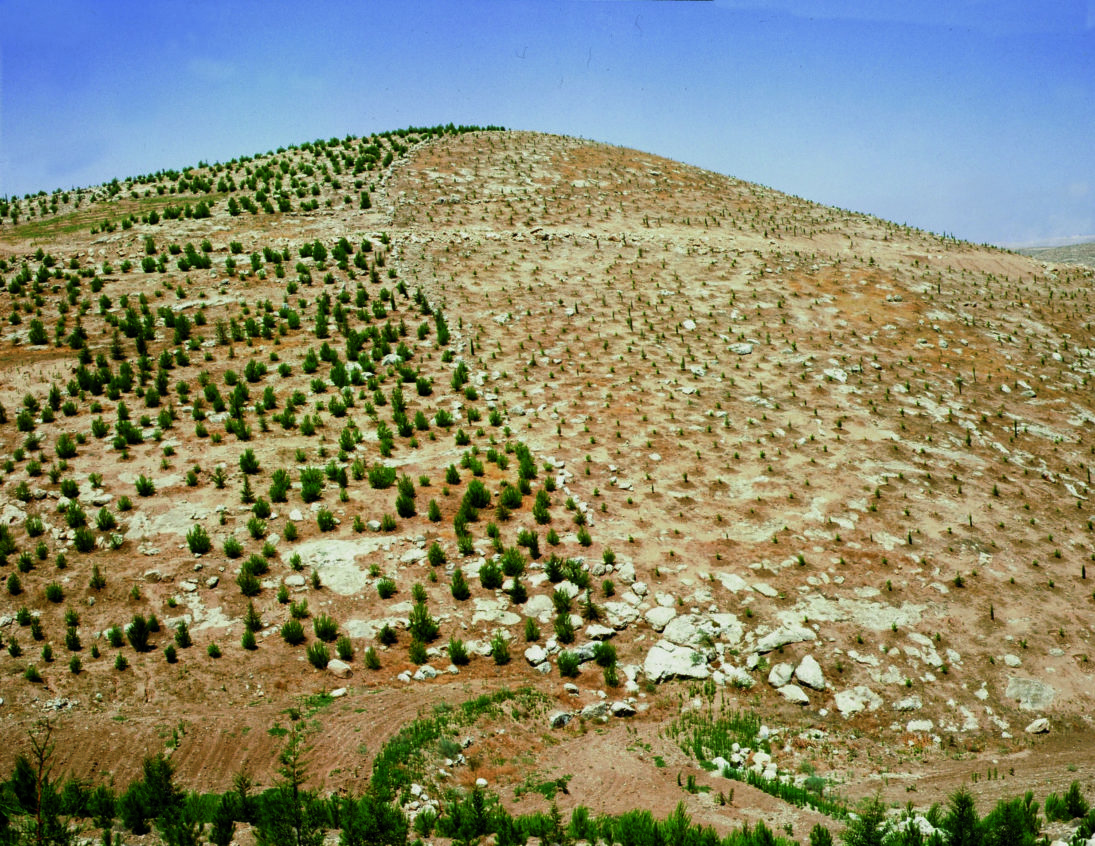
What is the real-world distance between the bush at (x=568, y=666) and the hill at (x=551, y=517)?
12cm

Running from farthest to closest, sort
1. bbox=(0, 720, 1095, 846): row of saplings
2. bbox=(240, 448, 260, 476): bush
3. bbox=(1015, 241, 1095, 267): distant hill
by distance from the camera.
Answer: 1. bbox=(1015, 241, 1095, 267): distant hill
2. bbox=(240, 448, 260, 476): bush
3. bbox=(0, 720, 1095, 846): row of saplings

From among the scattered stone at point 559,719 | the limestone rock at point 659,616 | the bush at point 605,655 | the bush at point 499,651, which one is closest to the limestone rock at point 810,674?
the limestone rock at point 659,616

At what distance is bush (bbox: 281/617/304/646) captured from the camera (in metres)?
12.1

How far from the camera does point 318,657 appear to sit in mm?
11664

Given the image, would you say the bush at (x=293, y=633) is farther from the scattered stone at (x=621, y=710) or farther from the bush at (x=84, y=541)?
the scattered stone at (x=621, y=710)

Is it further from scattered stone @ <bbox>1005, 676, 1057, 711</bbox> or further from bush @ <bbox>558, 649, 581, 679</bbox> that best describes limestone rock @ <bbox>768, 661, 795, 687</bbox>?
scattered stone @ <bbox>1005, 676, 1057, 711</bbox>

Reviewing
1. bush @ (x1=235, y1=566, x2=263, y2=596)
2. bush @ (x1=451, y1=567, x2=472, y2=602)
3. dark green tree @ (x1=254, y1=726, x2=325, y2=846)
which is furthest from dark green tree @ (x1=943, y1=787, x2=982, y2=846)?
bush @ (x1=235, y1=566, x2=263, y2=596)

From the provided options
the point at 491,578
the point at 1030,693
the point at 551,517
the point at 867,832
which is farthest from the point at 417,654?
the point at 1030,693

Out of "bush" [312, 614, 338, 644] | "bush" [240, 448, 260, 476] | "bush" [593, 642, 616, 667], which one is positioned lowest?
"bush" [593, 642, 616, 667]

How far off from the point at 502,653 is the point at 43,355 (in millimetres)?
20260

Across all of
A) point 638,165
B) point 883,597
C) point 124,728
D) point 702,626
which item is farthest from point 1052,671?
point 638,165

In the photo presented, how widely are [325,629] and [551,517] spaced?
555 cm

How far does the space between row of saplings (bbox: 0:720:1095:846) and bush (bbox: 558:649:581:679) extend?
3.15 meters

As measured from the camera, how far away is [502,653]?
12.0m
